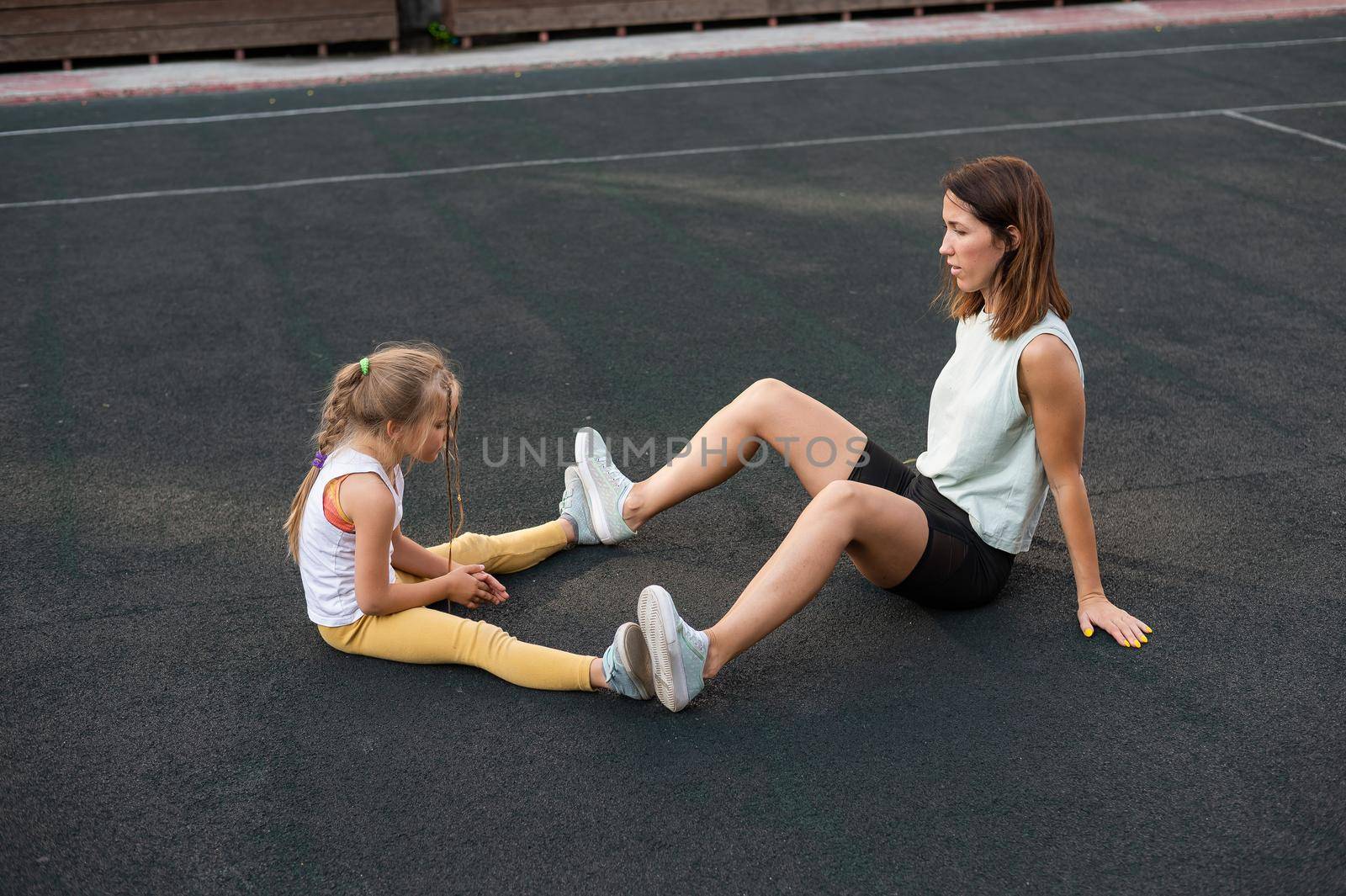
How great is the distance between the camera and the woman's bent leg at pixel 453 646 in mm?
2682

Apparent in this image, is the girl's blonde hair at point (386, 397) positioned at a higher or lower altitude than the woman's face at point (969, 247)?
lower

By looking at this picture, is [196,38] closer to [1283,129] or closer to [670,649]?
→ [1283,129]

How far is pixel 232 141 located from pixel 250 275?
2.88m

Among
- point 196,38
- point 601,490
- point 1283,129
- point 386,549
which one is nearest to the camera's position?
point 386,549

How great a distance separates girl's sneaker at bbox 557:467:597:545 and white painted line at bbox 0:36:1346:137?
6.32 metres

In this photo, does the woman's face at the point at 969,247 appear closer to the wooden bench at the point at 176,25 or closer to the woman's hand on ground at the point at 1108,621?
the woman's hand on ground at the point at 1108,621

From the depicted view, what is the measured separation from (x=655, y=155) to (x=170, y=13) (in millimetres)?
5624

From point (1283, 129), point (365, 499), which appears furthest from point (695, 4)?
point (365, 499)

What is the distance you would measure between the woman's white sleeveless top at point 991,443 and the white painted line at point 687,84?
6.90m

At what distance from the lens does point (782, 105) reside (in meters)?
8.64

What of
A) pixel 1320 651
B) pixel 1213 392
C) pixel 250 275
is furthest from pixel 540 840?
pixel 250 275

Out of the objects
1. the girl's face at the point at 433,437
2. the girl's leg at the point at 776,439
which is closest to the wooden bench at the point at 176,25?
the girl's leg at the point at 776,439

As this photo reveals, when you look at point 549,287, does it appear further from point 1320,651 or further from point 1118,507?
point 1320,651

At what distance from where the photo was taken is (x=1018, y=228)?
2.65m
